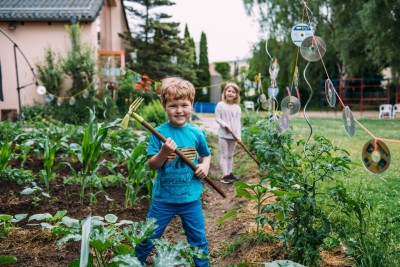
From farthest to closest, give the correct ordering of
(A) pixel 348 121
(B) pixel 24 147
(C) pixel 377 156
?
1. (B) pixel 24 147
2. (A) pixel 348 121
3. (C) pixel 377 156

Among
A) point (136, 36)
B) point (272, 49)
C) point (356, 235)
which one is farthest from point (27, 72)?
point (272, 49)

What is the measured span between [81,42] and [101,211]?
10.5 meters

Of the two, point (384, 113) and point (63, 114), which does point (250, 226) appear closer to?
point (63, 114)

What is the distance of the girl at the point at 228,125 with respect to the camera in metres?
5.26

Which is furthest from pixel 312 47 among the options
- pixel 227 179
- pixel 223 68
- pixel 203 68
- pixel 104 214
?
pixel 223 68

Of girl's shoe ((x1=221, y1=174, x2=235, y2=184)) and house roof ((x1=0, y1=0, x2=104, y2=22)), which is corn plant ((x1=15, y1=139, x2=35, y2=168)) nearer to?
girl's shoe ((x1=221, y1=174, x2=235, y2=184))

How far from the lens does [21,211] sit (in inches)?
132

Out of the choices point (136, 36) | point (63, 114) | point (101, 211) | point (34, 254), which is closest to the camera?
point (34, 254)

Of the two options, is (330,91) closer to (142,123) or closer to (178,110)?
(178,110)

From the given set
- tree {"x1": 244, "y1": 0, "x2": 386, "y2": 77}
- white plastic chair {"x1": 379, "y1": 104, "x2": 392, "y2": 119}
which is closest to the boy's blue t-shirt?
tree {"x1": 244, "y1": 0, "x2": 386, "y2": 77}

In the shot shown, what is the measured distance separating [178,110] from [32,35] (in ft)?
41.9

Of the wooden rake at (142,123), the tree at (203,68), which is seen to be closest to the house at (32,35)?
the wooden rake at (142,123)

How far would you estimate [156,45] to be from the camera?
2167 centimetres

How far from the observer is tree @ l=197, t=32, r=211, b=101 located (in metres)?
28.1
